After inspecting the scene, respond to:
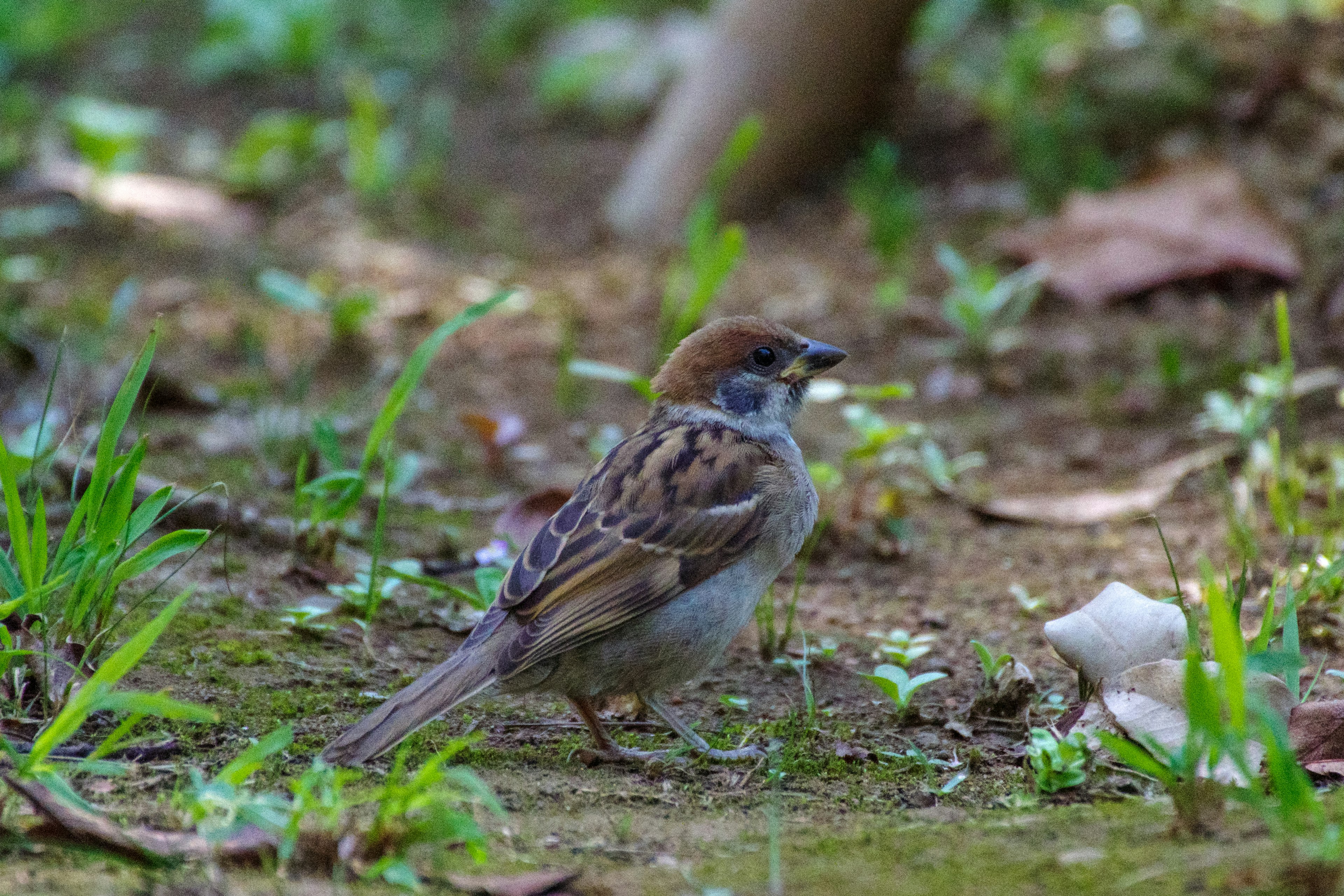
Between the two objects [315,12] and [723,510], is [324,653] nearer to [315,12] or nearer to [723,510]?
[723,510]

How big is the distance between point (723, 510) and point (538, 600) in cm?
58

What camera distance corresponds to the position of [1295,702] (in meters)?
3.05

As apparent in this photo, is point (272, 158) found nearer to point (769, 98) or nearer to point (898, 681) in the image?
point (769, 98)

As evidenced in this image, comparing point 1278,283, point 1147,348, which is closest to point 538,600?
point 1147,348

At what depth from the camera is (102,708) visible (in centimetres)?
249

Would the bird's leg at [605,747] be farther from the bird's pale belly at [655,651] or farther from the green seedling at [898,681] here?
the green seedling at [898,681]

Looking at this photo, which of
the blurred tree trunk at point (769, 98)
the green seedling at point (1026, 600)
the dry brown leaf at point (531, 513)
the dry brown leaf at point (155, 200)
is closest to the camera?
the green seedling at point (1026, 600)

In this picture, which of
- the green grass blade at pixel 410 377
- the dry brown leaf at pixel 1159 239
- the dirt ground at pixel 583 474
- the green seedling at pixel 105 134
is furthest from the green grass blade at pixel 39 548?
the green seedling at pixel 105 134

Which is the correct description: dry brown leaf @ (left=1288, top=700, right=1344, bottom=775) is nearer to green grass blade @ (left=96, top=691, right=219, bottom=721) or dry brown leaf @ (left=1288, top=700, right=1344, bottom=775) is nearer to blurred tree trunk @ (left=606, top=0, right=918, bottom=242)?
green grass blade @ (left=96, top=691, right=219, bottom=721)

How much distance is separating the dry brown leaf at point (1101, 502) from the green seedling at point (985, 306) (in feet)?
3.05

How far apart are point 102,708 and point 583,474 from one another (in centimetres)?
312

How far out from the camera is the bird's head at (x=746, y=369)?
4391 millimetres

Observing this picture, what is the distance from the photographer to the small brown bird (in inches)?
128

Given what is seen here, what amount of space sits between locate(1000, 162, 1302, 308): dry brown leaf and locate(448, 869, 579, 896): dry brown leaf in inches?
197
